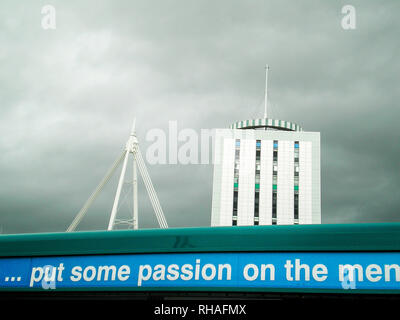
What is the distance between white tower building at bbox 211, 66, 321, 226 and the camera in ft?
235

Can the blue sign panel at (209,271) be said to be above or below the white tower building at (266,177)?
below

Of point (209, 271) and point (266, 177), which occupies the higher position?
point (266, 177)

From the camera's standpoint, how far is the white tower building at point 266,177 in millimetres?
71500

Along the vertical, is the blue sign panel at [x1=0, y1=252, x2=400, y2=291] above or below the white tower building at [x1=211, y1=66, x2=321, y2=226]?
below

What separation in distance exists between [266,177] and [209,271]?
70477mm

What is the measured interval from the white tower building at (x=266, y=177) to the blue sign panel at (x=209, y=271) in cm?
6651

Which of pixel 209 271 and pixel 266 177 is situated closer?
pixel 209 271

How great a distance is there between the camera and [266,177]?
7369 centimetres

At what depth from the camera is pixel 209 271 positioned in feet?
13.0

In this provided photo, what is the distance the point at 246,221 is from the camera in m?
70.8

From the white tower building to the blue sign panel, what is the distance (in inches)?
2619
